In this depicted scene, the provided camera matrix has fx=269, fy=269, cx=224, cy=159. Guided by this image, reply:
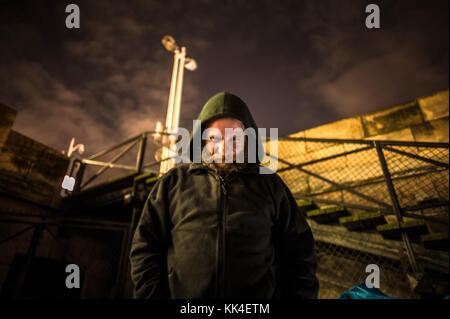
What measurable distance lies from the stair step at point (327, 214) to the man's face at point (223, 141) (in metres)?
3.05

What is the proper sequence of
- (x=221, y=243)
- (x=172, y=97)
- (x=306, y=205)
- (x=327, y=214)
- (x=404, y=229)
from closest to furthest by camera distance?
(x=221, y=243) < (x=404, y=229) < (x=327, y=214) < (x=306, y=205) < (x=172, y=97)

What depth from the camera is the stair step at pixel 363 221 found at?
4.14 m

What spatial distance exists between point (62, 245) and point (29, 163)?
2136mm

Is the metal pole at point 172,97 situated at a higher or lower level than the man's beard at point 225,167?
higher

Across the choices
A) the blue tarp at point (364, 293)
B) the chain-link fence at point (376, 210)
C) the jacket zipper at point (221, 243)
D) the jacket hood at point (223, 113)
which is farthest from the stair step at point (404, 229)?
the jacket zipper at point (221, 243)

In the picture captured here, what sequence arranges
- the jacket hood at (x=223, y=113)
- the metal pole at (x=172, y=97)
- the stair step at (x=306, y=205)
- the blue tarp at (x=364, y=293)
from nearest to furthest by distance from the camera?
the jacket hood at (x=223, y=113) < the blue tarp at (x=364, y=293) < the stair step at (x=306, y=205) < the metal pole at (x=172, y=97)

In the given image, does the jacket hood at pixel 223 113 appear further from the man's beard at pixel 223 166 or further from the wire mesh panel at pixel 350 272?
the wire mesh panel at pixel 350 272

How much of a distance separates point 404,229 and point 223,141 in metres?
3.48

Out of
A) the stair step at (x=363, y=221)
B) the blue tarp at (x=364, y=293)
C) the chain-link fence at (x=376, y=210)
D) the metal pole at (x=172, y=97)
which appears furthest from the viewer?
the metal pole at (x=172, y=97)

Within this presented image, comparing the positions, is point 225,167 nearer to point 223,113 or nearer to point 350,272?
point 223,113

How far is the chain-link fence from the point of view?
3.98m

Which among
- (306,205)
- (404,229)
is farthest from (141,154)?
(404,229)

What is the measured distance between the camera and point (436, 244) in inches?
147

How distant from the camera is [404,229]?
3928 millimetres
